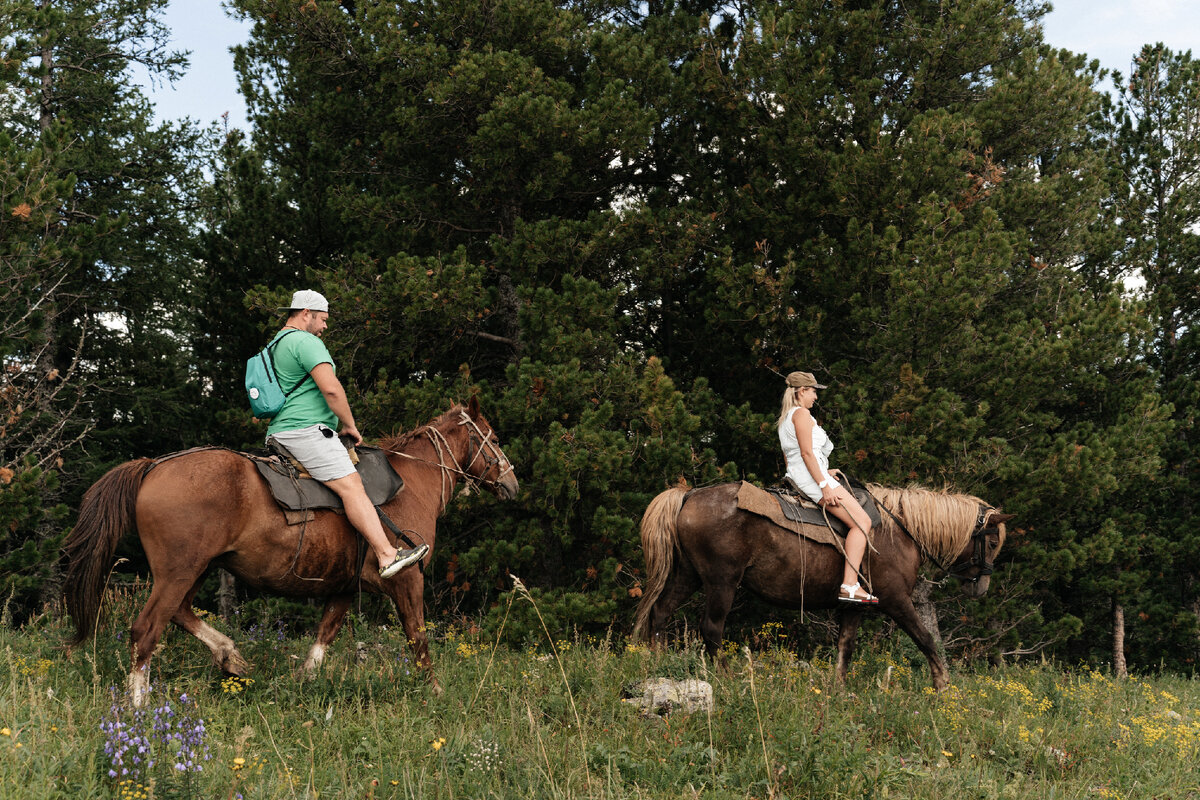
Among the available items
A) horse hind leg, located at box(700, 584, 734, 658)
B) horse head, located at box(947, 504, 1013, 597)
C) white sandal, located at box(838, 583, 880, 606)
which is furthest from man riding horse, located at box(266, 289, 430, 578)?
horse head, located at box(947, 504, 1013, 597)

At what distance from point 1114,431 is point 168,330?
61.0 feet

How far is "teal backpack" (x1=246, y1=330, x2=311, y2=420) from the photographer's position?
500cm

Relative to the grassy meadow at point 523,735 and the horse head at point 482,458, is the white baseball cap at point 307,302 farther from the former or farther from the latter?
the grassy meadow at point 523,735

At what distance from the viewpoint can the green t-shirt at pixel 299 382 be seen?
499 centimetres

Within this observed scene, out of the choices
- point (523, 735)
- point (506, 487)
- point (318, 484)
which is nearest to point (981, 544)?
point (506, 487)

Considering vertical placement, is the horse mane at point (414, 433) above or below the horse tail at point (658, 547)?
above

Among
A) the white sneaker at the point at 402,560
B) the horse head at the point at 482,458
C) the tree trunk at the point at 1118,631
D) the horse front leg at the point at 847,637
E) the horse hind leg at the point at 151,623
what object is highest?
the horse head at the point at 482,458

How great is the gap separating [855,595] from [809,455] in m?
1.22

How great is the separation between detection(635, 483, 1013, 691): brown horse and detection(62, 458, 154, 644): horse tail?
157 inches

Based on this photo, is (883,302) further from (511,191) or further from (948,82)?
(511,191)

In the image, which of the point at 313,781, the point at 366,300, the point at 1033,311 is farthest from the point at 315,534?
the point at 1033,311

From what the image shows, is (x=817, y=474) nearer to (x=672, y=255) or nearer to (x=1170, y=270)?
(x=672, y=255)

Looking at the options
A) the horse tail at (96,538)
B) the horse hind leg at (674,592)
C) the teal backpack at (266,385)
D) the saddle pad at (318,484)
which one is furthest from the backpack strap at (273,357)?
the horse hind leg at (674,592)

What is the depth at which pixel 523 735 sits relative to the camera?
4.19 metres
